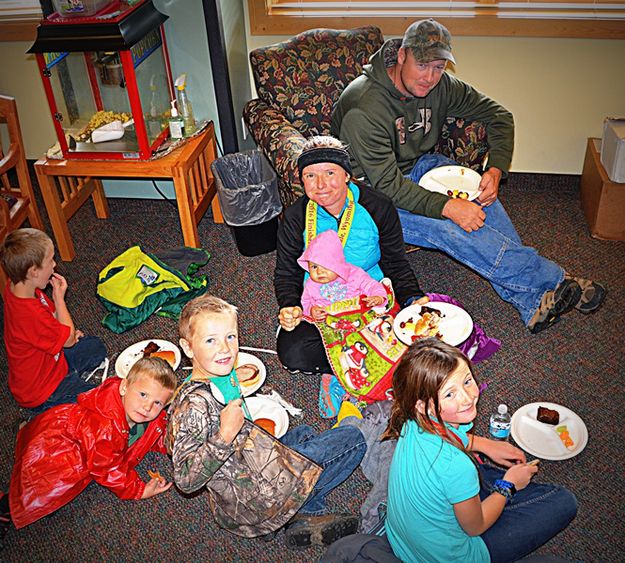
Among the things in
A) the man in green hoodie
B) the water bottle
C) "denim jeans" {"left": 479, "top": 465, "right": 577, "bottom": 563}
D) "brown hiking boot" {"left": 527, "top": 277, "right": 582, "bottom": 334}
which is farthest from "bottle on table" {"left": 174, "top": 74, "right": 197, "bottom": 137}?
"denim jeans" {"left": 479, "top": 465, "right": 577, "bottom": 563}

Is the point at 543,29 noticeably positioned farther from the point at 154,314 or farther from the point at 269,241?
the point at 154,314

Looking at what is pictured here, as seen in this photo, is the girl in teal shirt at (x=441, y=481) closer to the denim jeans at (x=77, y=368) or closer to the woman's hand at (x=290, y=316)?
the woman's hand at (x=290, y=316)

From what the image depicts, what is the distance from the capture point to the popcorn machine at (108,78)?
3.04m

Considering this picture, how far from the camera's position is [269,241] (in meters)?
3.64

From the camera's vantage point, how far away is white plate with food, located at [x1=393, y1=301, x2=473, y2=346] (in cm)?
254

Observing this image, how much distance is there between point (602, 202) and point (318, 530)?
2322mm

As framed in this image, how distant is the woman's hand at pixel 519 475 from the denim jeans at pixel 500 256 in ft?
3.51

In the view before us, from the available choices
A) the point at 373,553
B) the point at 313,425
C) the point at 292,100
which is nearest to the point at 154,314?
the point at 313,425

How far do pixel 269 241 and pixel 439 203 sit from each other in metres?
1.05

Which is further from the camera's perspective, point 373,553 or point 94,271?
point 94,271

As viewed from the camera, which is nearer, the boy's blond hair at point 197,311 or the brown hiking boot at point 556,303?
the boy's blond hair at point 197,311

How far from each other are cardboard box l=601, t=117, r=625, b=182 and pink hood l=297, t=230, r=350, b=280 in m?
1.69

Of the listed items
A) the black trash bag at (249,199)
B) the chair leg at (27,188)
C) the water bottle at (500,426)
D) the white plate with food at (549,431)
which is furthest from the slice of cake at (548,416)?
the chair leg at (27,188)

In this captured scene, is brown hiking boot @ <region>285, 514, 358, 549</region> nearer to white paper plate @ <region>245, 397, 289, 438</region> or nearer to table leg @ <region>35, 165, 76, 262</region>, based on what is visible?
white paper plate @ <region>245, 397, 289, 438</region>
